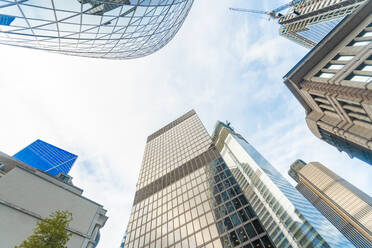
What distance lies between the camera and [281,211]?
3006cm

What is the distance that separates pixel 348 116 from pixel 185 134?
173 feet

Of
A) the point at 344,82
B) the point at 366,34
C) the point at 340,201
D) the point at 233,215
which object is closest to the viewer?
the point at 344,82

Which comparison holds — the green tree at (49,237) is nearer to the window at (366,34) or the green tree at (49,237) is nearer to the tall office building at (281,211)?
the tall office building at (281,211)

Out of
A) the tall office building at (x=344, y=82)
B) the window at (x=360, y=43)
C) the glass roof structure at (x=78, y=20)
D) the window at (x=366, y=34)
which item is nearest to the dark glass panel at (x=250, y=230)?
the tall office building at (x=344, y=82)

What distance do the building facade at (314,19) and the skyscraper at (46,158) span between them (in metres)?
108

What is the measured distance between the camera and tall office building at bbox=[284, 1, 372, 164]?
78.6 ft

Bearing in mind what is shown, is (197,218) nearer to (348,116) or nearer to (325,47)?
(348,116)

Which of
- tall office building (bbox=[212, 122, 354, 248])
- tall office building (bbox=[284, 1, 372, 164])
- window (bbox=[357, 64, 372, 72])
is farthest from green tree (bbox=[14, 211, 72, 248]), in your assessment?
window (bbox=[357, 64, 372, 72])

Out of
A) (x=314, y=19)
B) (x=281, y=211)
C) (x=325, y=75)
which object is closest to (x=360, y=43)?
(x=325, y=75)

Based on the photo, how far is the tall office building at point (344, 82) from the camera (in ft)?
78.6

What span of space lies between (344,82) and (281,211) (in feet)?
68.7

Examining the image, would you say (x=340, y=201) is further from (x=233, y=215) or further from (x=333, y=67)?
(x=333, y=67)

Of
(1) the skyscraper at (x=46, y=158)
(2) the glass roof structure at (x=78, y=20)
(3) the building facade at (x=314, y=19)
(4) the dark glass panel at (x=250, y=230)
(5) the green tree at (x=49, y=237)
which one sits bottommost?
(5) the green tree at (x=49, y=237)

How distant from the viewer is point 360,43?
26.1 meters
